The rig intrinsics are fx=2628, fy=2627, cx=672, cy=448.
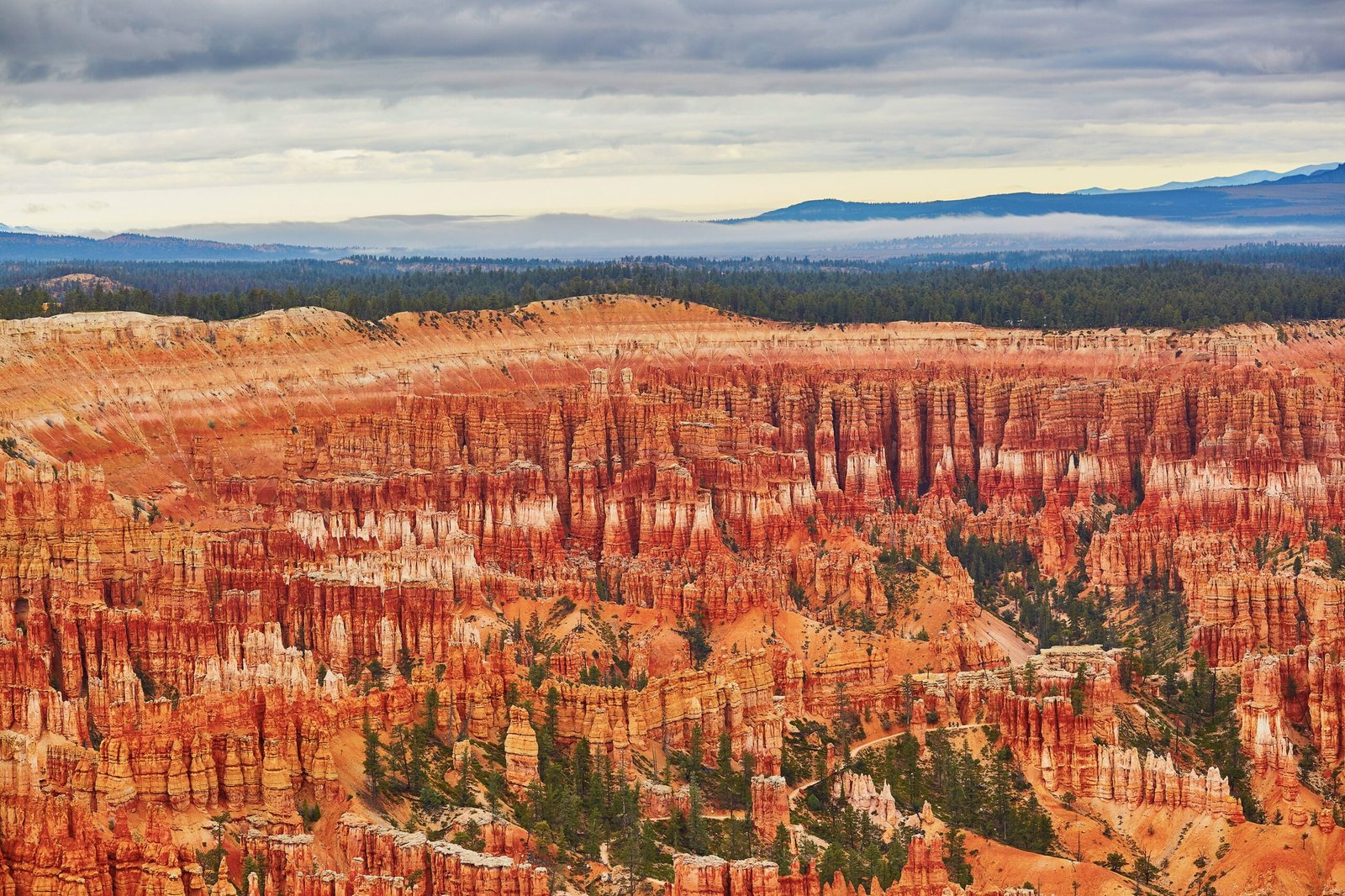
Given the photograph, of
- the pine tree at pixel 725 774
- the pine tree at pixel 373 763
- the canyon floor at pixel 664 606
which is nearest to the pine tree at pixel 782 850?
the canyon floor at pixel 664 606

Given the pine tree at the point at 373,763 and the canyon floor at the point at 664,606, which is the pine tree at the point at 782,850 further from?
the pine tree at the point at 373,763

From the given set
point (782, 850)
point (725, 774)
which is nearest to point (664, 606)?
point (725, 774)

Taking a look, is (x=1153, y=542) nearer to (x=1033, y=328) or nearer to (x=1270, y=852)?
(x=1033, y=328)

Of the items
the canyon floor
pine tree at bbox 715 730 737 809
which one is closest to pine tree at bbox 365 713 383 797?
the canyon floor

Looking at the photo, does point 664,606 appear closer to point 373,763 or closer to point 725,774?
point 725,774

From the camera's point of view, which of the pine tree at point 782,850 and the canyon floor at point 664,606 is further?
the canyon floor at point 664,606

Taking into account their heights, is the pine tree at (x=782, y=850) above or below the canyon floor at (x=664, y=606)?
below

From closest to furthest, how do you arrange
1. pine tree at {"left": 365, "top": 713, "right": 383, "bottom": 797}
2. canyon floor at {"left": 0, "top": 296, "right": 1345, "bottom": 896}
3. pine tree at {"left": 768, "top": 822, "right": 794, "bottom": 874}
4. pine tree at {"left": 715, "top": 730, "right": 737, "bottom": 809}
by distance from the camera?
pine tree at {"left": 768, "top": 822, "right": 794, "bottom": 874}
canyon floor at {"left": 0, "top": 296, "right": 1345, "bottom": 896}
pine tree at {"left": 365, "top": 713, "right": 383, "bottom": 797}
pine tree at {"left": 715, "top": 730, "right": 737, "bottom": 809}

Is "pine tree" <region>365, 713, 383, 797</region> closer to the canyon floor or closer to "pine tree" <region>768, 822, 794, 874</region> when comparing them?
the canyon floor

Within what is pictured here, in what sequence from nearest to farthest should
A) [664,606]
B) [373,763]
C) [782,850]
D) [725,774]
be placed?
[782,850] → [373,763] → [725,774] → [664,606]
